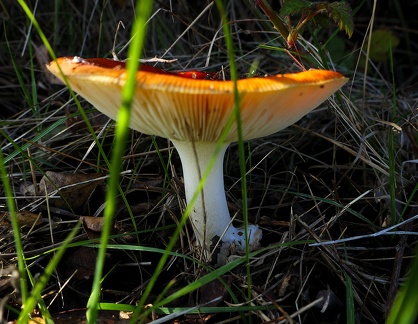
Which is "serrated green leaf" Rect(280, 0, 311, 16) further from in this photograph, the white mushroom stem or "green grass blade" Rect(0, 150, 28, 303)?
"green grass blade" Rect(0, 150, 28, 303)

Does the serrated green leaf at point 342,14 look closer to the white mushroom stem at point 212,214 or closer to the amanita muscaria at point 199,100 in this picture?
the amanita muscaria at point 199,100

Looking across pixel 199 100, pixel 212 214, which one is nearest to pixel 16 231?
pixel 199 100

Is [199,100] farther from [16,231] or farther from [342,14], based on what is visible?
[342,14]

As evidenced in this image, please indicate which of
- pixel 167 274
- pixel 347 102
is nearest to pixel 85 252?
pixel 167 274

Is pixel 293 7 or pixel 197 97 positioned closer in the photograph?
pixel 197 97

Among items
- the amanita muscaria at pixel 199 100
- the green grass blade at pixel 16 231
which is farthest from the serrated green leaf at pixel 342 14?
the green grass blade at pixel 16 231
